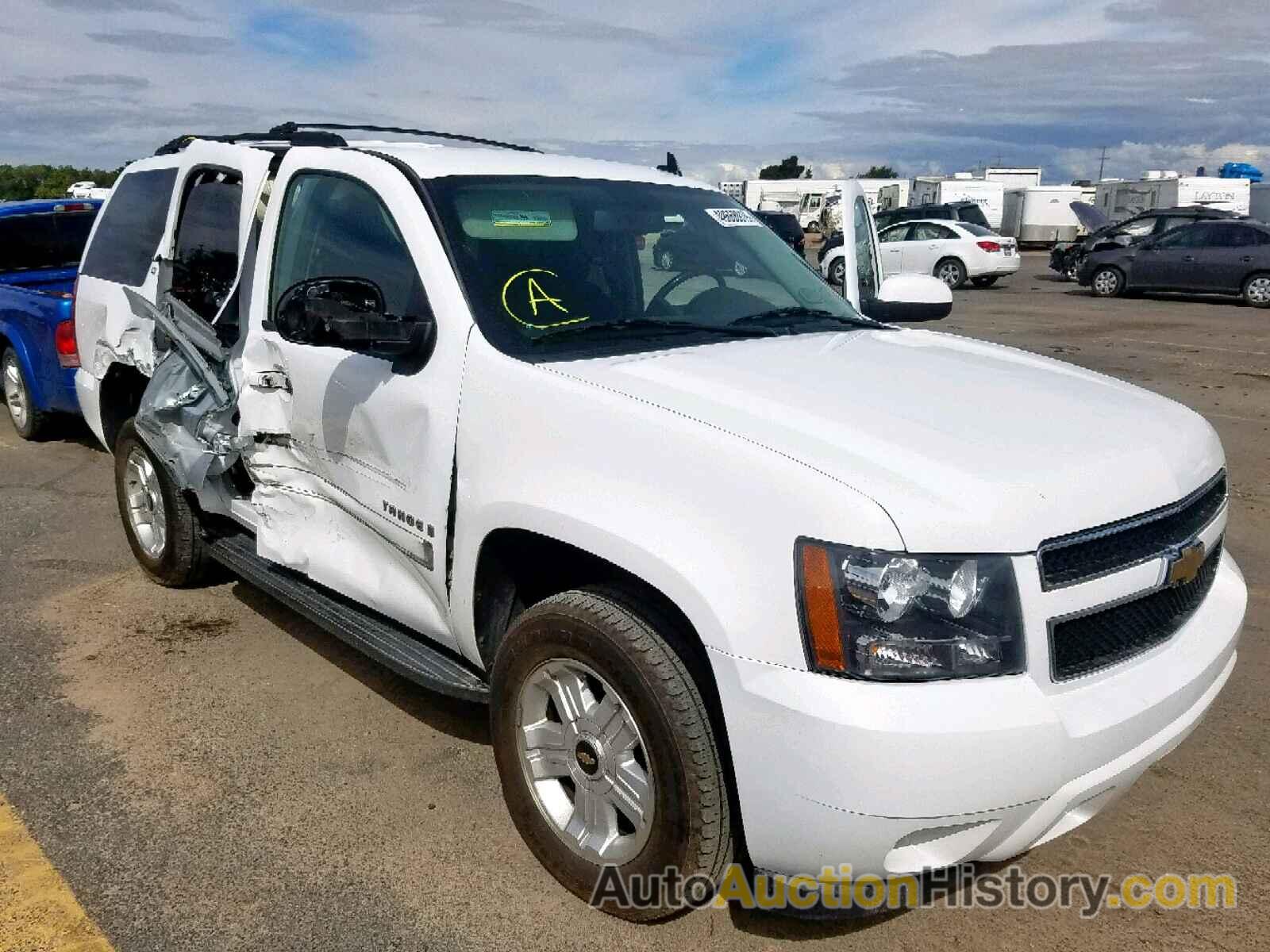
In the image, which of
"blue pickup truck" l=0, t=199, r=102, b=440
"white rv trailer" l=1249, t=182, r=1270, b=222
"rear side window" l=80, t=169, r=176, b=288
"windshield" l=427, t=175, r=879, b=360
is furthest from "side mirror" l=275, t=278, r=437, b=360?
"white rv trailer" l=1249, t=182, r=1270, b=222

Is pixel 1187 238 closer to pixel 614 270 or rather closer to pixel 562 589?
pixel 614 270

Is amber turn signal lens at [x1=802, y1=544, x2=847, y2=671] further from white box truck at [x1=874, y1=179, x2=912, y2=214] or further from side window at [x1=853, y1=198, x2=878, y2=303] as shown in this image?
white box truck at [x1=874, y1=179, x2=912, y2=214]

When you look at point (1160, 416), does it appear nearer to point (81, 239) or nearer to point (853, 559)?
point (853, 559)

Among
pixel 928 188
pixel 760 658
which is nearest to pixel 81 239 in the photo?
pixel 760 658

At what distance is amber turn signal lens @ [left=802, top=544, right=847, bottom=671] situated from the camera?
2.19m

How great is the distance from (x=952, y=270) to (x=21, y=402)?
20.1 meters

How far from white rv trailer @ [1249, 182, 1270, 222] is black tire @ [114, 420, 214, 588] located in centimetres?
4118

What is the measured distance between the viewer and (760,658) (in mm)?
2248

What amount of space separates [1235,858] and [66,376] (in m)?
7.29

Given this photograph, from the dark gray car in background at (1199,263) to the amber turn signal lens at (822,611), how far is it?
20.7 meters

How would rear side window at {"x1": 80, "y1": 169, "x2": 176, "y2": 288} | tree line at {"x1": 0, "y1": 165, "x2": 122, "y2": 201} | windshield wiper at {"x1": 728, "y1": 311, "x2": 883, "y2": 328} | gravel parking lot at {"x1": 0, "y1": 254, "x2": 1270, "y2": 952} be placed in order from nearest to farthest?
gravel parking lot at {"x1": 0, "y1": 254, "x2": 1270, "y2": 952}
windshield wiper at {"x1": 728, "y1": 311, "x2": 883, "y2": 328}
rear side window at {"x1": 80, "y1": 169, "x2": 176, "y2": 288}
tree line at {"x1": 0, "y1": 165, "x2": 122, "y2": 201}

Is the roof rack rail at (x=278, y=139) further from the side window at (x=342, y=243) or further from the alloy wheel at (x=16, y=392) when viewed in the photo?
the alloy wheel at (x=16, y=392)

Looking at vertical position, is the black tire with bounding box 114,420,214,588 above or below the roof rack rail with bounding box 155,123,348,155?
below

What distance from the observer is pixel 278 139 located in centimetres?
427
